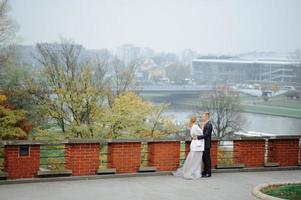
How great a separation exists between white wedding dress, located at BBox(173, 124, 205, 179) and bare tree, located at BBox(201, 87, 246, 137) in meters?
41.5

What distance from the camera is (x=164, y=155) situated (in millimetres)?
12734

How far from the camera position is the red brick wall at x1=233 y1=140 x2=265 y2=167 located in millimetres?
13555

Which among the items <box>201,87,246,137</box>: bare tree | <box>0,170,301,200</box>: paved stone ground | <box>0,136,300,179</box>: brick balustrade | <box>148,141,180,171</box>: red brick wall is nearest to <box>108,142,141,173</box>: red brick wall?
<box>0,136,300,179</box>: brick balustrade

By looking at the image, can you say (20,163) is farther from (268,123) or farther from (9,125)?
(268,123)

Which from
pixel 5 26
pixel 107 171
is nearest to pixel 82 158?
pixel 107 171

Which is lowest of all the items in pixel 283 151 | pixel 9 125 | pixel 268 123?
pixel 268 123

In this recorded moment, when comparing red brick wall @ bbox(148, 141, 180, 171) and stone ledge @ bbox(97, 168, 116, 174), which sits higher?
red brick wall @ bbox(148, 141, 180, 171)

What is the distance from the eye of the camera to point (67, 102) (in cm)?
3747

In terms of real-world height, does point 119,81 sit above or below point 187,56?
below

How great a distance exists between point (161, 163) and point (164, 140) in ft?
2.07

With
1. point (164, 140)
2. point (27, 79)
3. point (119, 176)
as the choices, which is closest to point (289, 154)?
point (164, 140)

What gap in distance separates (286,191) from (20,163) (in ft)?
20.0

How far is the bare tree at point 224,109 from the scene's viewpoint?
56625 millimetres

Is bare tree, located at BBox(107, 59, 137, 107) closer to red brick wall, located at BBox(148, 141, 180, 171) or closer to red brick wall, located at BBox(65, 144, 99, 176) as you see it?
red brick wall, located at BBox(148, 141, 180, 171)
